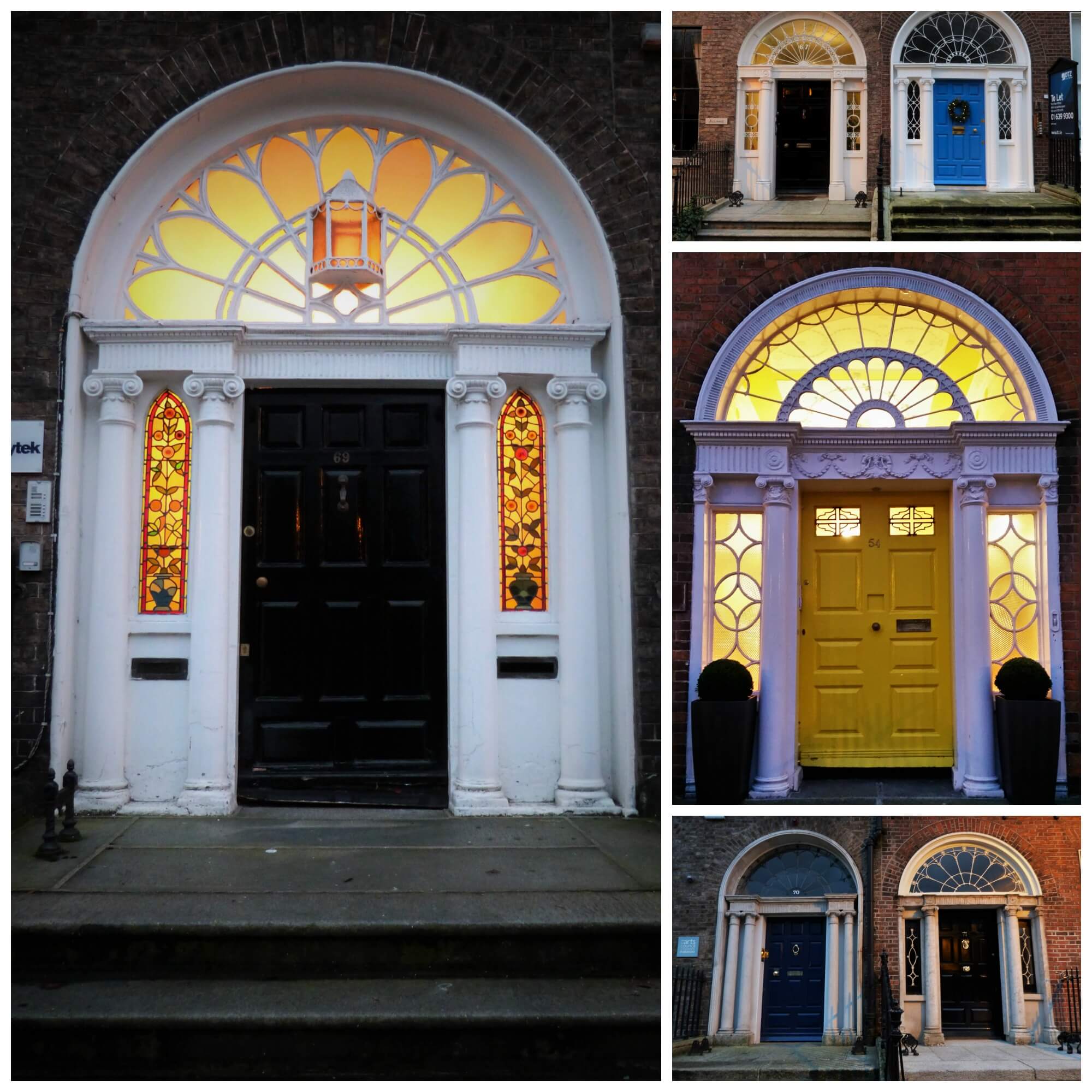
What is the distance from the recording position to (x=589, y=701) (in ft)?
15.8

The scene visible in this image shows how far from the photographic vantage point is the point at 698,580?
15.1 feet

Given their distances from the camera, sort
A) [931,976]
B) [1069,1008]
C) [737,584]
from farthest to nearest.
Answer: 1. [737,584]
2. [931,976]
3. [1069,1008]

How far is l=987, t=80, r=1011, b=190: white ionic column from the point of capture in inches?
187

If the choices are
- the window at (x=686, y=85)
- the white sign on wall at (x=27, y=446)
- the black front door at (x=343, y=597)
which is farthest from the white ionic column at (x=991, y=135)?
the white sign on wall at (x=27, y=446)

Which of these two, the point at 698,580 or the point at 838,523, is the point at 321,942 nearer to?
the point at 698,580

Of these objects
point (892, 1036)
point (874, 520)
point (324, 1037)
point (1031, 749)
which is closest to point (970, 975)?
point (892, 1036)

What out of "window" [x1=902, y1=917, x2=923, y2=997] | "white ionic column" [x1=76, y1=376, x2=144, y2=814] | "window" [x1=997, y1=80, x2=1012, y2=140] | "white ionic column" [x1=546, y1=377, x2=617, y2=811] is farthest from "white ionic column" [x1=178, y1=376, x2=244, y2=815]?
"window" [x1=997, y1=80, x2=1012, y2=140]

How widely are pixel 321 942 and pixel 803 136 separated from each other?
459 cm

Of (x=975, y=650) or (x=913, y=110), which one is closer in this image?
(x=975, y=650)

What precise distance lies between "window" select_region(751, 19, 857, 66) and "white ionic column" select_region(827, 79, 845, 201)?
0.51 ft

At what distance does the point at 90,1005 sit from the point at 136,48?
4601 mm

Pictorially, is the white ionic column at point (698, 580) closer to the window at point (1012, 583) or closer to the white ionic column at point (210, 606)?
the window at point (1012, 583)

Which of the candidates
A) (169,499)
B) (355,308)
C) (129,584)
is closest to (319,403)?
(355,308)

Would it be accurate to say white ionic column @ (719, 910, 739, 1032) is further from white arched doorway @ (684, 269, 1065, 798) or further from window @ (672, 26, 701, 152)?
window @ (672, 26, 701, 152)
